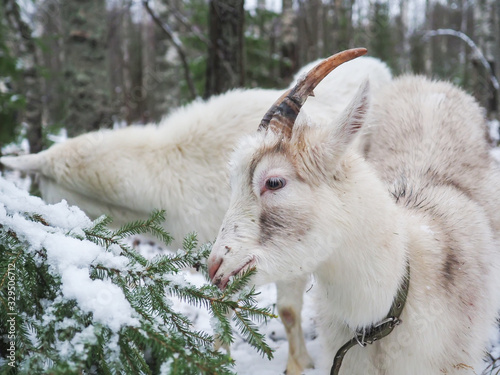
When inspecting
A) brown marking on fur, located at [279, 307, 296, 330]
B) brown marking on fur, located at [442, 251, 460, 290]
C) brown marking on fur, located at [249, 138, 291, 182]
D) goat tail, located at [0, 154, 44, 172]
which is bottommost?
brown marking on fur, located at [279, 307, 296, 330]

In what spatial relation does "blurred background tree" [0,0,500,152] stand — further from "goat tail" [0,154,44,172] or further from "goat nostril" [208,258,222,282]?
"goat nostril" [208,258,222,282]

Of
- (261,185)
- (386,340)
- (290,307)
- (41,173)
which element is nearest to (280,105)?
(261,185)

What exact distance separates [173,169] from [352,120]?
73.5 inches

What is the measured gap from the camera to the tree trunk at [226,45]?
502 cm

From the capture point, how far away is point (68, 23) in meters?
6.89

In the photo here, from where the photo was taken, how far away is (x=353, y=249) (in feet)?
6.48

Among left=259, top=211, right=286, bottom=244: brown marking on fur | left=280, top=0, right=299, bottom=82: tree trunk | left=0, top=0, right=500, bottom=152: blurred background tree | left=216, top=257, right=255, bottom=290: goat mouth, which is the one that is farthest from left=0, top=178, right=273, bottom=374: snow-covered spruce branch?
left=280, top=0, right=299, bottom=82: tree trunk

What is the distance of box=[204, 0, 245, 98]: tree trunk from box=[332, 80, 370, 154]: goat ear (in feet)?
11.3

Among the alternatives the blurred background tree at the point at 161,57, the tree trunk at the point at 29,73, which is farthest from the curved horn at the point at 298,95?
the tree trunk at the point at 29,73

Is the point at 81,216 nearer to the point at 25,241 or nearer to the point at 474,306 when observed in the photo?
the point at 25,241

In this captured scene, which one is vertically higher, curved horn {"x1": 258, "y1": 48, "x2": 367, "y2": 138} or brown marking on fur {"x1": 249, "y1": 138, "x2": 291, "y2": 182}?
curved horn {"x1": 258, "y1": 48, "x2": 367, "y2": 138}

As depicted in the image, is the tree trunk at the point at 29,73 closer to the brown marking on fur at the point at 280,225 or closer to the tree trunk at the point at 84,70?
the tree trunk at the point at 84,70

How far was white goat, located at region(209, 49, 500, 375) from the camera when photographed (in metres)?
1.92

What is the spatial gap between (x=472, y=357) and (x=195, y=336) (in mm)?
1411
